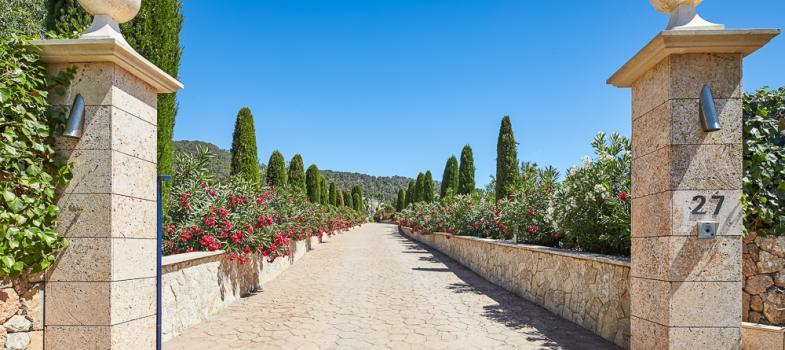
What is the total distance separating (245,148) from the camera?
1185 cm

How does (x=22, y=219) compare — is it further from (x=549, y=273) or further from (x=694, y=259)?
(x=549, y=273)

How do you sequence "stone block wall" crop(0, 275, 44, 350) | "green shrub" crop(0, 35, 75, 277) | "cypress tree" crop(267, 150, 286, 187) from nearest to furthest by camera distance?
"green shrub" crop(0, 35, 75, 277) < "stone block wall" crop(0, 275, 44, 350) < "cypress tree" crop(267, 150, 286, 187)

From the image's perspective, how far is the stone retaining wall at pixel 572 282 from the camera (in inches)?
179

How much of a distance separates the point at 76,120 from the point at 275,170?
1345 cm

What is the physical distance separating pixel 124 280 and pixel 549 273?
542 cm

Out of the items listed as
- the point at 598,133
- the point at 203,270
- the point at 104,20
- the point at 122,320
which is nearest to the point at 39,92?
the point at 104,20

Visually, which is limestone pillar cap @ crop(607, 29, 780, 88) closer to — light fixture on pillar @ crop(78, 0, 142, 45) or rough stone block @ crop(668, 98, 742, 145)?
rough stone block @ crop(668, 98, 742, 145)

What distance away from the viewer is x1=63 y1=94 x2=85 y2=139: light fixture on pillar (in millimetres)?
3029

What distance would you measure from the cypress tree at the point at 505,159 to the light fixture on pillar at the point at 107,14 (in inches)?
487

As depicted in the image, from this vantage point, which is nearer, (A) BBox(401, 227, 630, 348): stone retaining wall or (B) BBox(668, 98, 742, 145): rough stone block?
(B) BBox(668, 98, 742, 145): rough stone block

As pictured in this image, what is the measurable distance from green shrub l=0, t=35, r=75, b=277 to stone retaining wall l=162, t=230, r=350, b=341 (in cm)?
168

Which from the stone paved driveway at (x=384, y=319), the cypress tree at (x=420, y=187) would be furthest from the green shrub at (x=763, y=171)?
the cypress tree at (x=420, y=187)

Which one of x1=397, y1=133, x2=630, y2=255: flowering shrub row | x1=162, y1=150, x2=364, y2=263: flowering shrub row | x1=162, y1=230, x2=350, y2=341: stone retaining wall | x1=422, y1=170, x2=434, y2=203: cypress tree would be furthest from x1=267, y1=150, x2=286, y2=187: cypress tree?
x1=422, y1=170, x2=434, y2=203: cypress tree

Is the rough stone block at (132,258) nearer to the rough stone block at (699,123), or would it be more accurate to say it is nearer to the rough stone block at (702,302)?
the rough stone block at (702,302)
